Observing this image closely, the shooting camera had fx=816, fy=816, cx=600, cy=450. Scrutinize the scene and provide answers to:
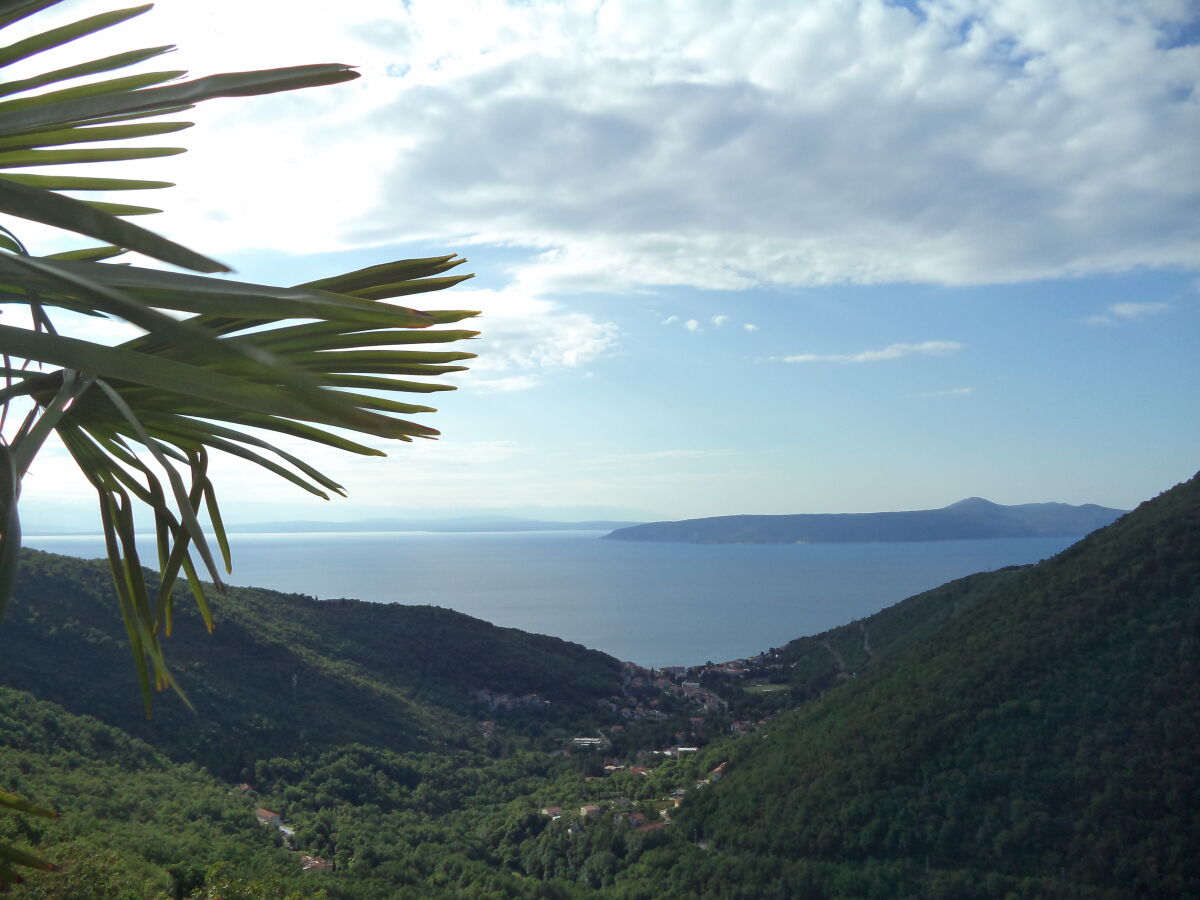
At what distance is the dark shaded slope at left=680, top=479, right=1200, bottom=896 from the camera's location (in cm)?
780

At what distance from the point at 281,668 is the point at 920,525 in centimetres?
12674

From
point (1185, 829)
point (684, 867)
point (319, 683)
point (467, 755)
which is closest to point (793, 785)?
point (684, 867)

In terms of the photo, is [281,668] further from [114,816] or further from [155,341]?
[155,341]

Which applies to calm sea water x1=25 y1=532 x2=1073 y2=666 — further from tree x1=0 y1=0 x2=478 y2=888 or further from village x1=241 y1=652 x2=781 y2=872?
tree x1=0 y1=0 x2=478 y2=888

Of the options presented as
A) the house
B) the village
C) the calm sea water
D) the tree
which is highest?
the tree

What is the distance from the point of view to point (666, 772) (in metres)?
14.1

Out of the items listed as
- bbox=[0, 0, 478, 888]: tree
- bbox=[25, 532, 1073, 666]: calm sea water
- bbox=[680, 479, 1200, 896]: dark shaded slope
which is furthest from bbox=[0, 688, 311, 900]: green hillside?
bbox=[25, 532, 1073, 666]: calm sea water

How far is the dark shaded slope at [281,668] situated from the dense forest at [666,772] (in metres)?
0.09

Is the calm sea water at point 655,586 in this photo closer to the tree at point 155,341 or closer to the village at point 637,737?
the village at point 637,737

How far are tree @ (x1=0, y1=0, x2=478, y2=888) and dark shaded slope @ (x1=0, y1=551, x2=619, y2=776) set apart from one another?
9712 mm

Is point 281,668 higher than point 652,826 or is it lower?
higher

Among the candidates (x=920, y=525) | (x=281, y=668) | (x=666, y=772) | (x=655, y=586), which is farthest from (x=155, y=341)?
(x=920, y=525)

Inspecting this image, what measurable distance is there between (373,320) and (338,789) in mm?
13598

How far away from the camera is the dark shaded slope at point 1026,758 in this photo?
7.80 meters
